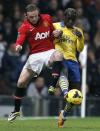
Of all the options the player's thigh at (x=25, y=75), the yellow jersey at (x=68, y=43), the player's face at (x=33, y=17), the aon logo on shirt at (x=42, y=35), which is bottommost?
the player's thigh at (x=25, y=75)

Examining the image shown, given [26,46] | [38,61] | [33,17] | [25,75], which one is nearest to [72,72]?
[38,61]

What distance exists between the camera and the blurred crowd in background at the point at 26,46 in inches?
855

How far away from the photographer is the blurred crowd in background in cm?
2172

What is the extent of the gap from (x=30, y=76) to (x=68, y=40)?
1.06 m

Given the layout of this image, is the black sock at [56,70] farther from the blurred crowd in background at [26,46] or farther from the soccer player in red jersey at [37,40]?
the blurred crowd in background at [26,46]

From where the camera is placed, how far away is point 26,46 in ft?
74.3

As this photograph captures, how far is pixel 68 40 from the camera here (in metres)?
15.5

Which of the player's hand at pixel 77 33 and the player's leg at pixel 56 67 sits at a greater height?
the player's hand at pixel 77 33

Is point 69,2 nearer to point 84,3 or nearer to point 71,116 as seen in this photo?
point 84,3

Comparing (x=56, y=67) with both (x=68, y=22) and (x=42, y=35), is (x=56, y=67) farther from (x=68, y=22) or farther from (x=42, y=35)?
(x=68, y=22)

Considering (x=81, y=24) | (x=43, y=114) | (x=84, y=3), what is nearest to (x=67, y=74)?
(x=43, y=114)

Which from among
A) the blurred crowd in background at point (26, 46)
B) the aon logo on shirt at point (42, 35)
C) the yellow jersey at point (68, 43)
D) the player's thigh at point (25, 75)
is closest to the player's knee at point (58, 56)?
the yellow jersey at point (68, 43)

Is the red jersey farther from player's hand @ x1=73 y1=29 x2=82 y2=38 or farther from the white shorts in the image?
player's hand @ x1=73 y1=29 x2=82 y2=38

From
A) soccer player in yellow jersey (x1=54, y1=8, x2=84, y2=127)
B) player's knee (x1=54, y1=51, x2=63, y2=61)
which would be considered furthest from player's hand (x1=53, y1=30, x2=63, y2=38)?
player's knee (x1=54, y1=51, x2=63, y2=61)
